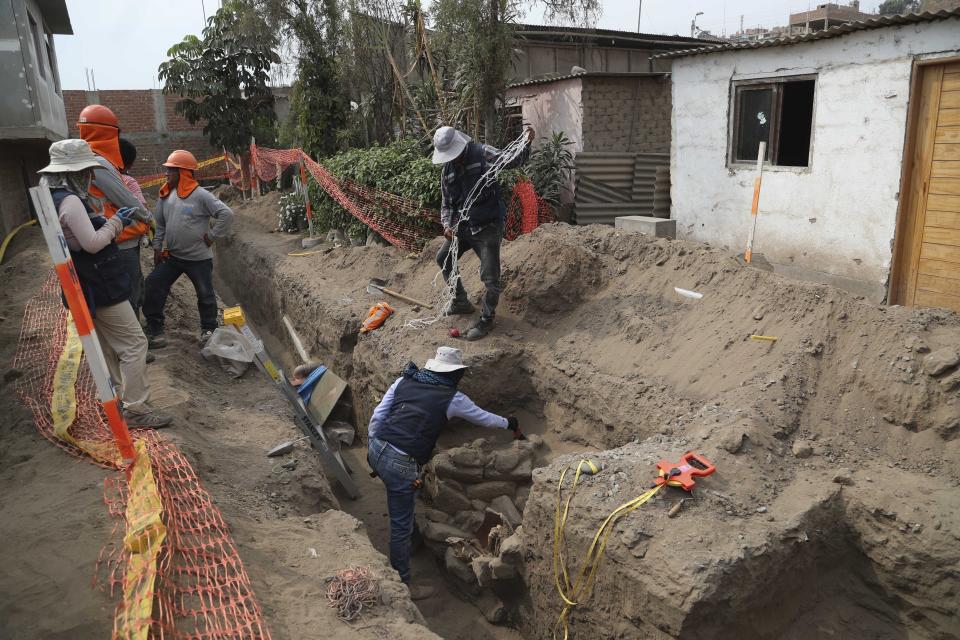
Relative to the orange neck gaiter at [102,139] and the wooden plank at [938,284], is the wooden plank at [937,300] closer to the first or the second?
the wooden plank at [938,284]

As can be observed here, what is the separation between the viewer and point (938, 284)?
7.00 metres

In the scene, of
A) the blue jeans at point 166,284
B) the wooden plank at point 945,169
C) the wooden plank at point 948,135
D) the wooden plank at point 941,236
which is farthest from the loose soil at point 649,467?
the wooden plank at point 948,135

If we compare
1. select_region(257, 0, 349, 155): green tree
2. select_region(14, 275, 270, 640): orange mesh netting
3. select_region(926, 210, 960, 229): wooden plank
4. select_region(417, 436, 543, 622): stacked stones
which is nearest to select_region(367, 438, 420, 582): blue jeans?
select_region(417, 436, 543, 622): stacked stones

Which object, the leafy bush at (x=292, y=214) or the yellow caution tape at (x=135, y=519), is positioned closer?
the yellow caution tape at (x=135, y=519)

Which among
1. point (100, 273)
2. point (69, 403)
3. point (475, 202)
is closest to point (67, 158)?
point (100, 273)

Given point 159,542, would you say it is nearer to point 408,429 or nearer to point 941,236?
point 408,429

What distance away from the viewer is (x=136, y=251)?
17.9 feet

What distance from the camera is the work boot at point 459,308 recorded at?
24.4 feet

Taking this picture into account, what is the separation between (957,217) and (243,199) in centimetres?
1594

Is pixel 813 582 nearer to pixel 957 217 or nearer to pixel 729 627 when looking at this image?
pixel 729 627

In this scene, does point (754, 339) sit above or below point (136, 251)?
below

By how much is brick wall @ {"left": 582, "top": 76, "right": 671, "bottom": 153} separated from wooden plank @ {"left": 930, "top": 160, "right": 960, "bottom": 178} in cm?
589

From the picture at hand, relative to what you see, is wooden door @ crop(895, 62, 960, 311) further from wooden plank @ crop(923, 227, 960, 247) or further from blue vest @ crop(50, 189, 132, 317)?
blue vest @ crop(50, 189, 132, 317)

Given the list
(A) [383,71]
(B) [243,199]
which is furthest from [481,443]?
(B) [243,199]
